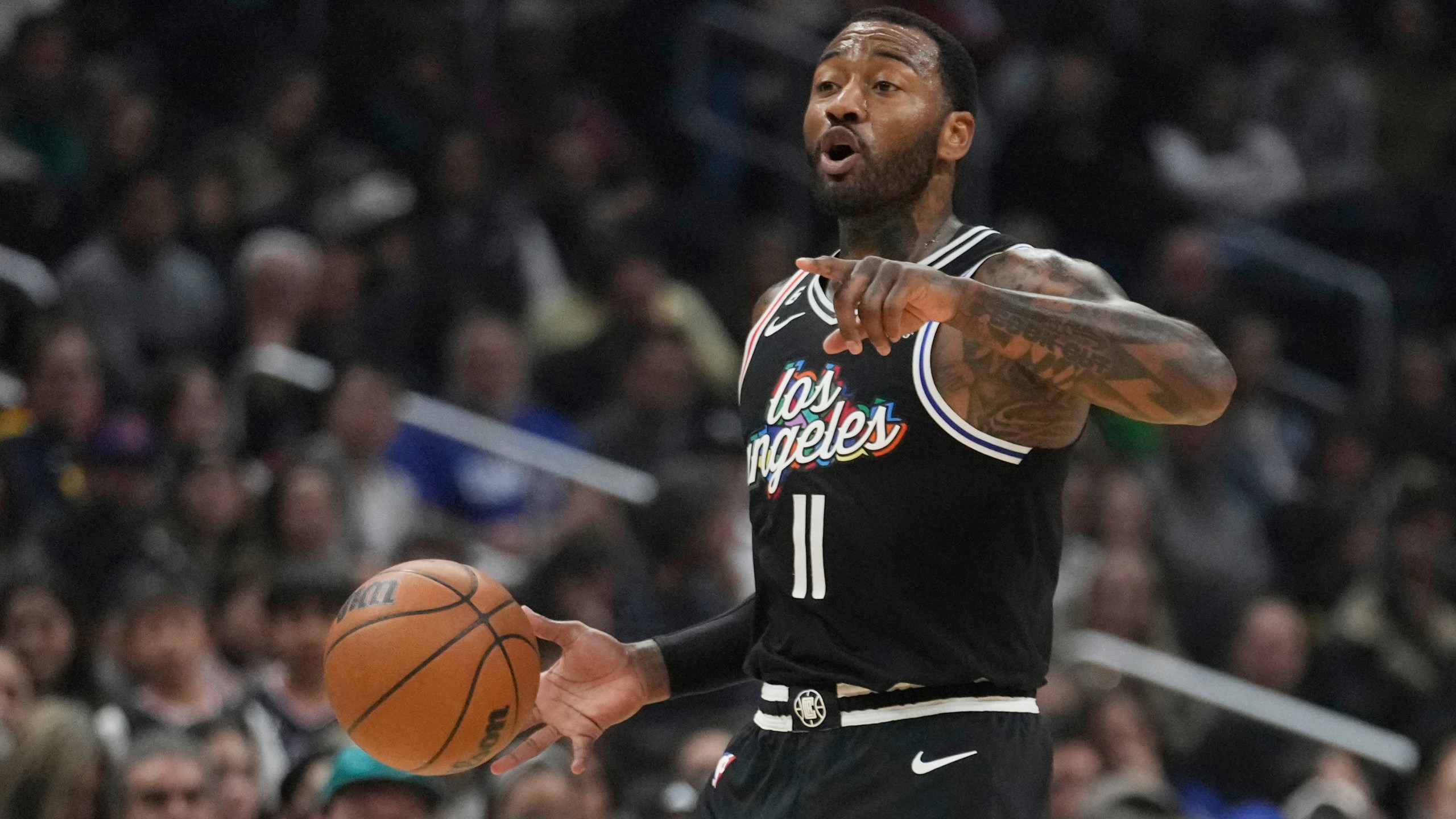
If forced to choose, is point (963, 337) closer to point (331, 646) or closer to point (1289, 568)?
point (331, 646)

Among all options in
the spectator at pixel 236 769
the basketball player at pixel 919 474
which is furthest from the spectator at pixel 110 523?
the basketball player at pixel 919 474

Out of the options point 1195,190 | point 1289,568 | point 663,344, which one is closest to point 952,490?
point 663,344

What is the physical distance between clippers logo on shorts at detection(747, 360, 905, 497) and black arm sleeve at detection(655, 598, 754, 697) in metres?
0.36

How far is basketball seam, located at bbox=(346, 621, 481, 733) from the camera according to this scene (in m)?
4.15

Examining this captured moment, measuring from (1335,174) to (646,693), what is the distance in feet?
34.2

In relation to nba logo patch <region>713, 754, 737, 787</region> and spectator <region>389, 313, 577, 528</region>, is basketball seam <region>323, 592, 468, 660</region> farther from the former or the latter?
spectator <region>389, 313, 577, 528</region>

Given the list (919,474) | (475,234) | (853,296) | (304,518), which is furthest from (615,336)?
(853,296)

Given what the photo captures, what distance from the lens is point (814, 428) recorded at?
4133 millimetres

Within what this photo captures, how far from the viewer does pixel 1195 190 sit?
1343 centimetres

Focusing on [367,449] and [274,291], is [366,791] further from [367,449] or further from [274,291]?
[274,291]

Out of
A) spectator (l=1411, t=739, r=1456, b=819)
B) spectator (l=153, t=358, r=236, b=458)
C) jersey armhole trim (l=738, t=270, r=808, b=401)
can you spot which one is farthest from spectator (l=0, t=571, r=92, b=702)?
spectator (l=1411, t=739, r=1456, b=819)

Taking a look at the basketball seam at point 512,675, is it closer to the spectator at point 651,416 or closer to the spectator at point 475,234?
the spectator at point 651,416

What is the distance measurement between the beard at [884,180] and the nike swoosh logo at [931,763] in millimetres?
1147

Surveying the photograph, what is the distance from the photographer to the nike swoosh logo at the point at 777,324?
442 cm
